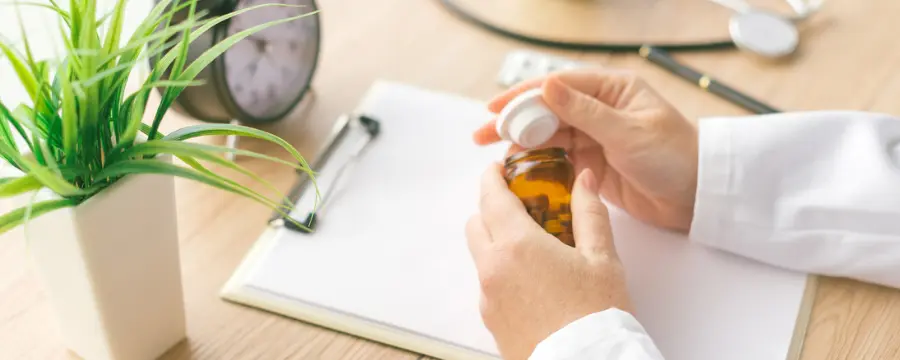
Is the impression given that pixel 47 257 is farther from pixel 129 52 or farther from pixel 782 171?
pixel 782 171

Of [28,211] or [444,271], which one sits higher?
[28,211]

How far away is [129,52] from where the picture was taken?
1.53 ft

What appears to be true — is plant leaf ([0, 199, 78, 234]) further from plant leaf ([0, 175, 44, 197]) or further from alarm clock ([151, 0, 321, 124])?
A: alarm clock ([151, 0, 321, 124])

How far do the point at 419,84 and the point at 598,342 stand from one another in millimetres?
393

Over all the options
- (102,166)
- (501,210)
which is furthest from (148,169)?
(501,210)

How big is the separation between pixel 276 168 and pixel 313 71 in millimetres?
120

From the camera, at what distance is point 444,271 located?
66 centimetres

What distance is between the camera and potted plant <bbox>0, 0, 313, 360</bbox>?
0.43 metres

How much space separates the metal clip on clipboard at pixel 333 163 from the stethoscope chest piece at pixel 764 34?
16.5 inches

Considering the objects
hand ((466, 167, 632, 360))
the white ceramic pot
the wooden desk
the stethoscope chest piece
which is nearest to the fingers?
hand ((466, 167, 632, 360))

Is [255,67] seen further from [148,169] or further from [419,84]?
[148,169]

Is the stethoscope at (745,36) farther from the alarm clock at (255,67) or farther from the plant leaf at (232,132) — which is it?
the plant leaf at (232,132)

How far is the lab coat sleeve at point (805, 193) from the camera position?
661 mm

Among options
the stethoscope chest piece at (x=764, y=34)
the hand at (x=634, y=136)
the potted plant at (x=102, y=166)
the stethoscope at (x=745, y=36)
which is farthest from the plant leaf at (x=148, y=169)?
the stethoscope chest piece at (x=764, y=34)
